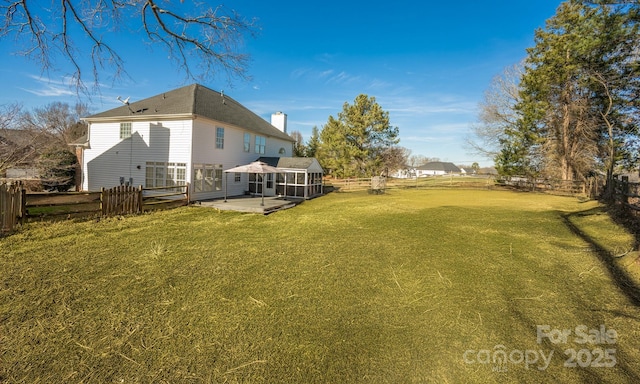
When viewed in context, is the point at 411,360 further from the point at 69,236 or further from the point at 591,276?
the point at 69,236

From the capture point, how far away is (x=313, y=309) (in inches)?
157

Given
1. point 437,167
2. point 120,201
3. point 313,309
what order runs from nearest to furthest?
point 313,309 → point 120,201 → point 437,167

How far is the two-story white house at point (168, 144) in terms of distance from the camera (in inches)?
588

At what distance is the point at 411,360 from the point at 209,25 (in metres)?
6.69

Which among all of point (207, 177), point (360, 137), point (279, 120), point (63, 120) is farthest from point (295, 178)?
point (63, 120)

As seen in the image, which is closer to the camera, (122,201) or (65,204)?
(65,204)

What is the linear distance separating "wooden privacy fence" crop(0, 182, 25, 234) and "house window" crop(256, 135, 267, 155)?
14.2 meters

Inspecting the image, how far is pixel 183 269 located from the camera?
538 centimetres

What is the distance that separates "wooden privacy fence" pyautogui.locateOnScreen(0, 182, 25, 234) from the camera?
686cm

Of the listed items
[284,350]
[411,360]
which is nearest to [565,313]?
[411,360]

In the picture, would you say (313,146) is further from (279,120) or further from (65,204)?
(65,204)

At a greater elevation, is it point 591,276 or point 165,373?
point 591,276

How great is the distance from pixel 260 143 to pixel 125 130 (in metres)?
8.62

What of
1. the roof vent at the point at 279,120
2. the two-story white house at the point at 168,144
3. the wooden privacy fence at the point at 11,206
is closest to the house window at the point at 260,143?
the two-story white house at the point at 168,144
